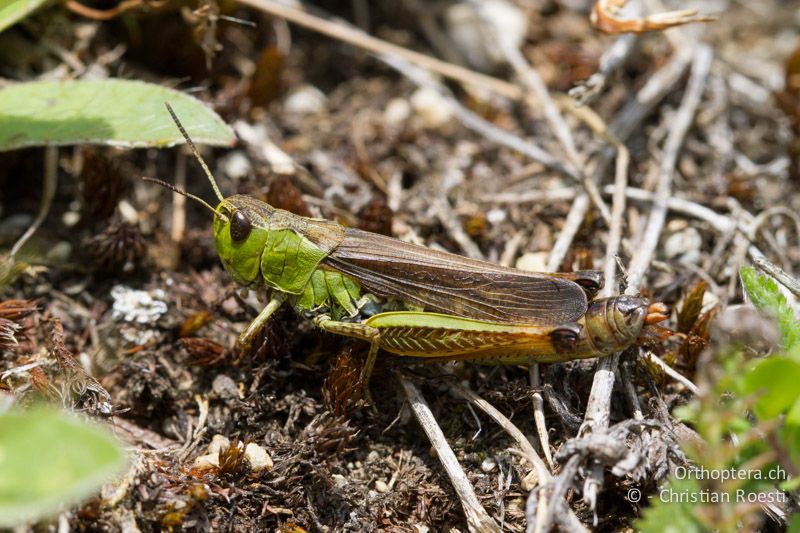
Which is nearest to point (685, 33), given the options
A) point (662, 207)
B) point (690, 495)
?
point (662, 207)

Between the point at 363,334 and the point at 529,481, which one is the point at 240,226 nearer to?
the point at 363,334

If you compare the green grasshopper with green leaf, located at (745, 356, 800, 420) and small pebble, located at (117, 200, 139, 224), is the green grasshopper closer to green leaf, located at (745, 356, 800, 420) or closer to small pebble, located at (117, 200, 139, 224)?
green leaf, located at (745, 356, 800, 420)

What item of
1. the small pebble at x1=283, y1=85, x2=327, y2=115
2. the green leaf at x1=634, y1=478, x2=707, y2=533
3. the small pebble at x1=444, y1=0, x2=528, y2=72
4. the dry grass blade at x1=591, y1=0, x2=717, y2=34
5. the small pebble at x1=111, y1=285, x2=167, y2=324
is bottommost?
the small pebble at x1=111, y1=285, x2=167, y2=324

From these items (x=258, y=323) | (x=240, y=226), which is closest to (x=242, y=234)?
(x=240, y=226)

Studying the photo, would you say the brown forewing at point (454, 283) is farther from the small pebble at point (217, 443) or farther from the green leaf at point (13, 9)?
the green leaf at point (13, 9)

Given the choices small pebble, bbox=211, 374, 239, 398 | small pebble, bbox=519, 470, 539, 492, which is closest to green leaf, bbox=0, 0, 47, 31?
small pebble, bbox=211, 374, 239, 398

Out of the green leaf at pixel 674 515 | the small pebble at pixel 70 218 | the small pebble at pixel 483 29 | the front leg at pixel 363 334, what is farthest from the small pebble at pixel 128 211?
the green leaf at pixel 674 515

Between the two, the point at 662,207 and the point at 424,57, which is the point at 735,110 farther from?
the point at 424,57

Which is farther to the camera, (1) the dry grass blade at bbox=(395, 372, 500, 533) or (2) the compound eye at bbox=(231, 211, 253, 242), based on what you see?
(2) the compound eye at bbox=(231, 211, 253, 242)
